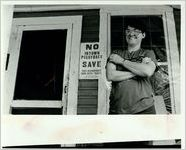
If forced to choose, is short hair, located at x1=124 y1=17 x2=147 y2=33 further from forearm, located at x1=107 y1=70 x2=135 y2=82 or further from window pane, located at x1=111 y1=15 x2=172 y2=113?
forearm, located at x1=107 y1=70 x2=135 y2=82

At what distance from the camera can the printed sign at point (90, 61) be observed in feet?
3.43

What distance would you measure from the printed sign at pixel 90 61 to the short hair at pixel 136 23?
138 millimetres

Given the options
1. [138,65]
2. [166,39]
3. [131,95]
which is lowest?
[131,95]

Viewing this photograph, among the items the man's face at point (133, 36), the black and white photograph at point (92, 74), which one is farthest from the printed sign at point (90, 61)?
the man's face at point (133, 36)

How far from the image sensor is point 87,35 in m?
1.09

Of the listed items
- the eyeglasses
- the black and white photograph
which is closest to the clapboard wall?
the black and white photograph

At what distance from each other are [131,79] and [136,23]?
210 mm

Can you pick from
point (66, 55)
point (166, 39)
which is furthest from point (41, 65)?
point (166, 39)

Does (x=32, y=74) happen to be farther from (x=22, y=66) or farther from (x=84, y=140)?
(x=84, y=140)

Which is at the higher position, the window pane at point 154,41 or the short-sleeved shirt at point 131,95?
the window pane at point 154,41

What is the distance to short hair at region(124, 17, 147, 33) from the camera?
1.08 meters

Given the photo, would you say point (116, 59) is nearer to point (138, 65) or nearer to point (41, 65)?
point (138, 65)

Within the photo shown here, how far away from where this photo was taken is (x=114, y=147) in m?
0.94

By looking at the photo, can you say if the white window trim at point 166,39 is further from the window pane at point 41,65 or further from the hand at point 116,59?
the window pane at point 41,65
